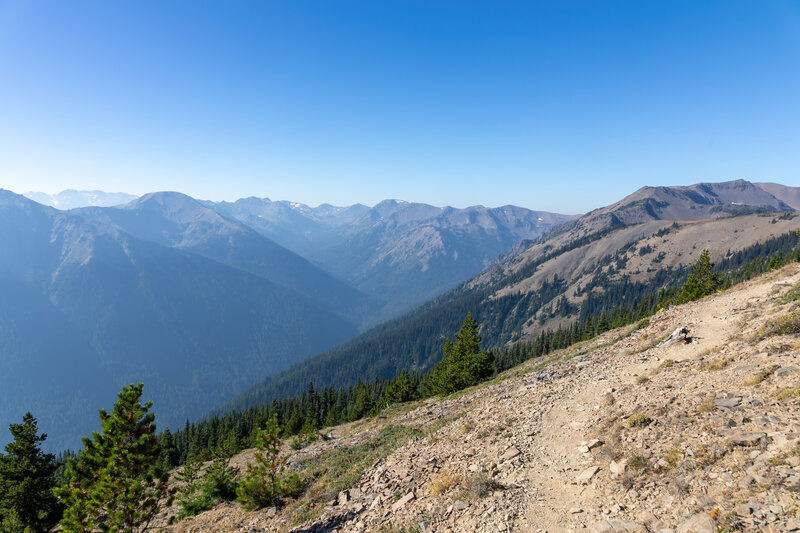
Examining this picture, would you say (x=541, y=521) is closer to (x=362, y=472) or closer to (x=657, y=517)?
(x=657, y=517)

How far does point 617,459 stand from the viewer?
42.7 feet

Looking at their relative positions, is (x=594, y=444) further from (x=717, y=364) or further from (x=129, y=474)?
(x=129, y=474)

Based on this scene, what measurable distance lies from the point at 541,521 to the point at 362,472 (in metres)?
11.6

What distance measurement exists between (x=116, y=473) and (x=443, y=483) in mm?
16277

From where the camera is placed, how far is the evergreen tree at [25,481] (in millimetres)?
29594

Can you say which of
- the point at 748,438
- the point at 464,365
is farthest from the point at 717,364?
the point at 464,365

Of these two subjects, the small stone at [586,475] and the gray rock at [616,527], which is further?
the small stone at [586,475]

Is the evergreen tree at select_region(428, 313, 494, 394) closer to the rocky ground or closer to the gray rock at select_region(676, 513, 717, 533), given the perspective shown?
the rocky ground

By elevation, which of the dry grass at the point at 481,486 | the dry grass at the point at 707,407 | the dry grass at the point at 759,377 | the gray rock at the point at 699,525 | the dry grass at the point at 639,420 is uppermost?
the dry grass at the point at 759,377

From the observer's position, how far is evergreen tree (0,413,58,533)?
29.6 metres

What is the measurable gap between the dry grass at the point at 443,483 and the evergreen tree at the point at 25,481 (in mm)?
35333

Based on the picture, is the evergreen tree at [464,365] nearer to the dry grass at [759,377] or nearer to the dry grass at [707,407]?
the dry grass at [759,377]

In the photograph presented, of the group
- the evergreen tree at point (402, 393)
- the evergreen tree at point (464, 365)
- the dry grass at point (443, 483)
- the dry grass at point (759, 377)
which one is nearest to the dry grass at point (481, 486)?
the dry grass at point (443, 483)

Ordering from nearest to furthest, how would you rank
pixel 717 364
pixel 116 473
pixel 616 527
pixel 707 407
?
pixel 616 527, pixel 707 407, pixel 116 473, pixel 717 364
